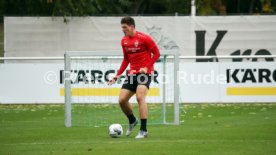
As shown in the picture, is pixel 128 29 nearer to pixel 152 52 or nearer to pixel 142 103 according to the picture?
pixel 152 52

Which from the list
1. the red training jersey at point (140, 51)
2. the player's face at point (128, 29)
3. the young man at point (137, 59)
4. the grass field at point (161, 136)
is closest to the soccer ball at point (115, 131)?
the grass field at point (161, 136)

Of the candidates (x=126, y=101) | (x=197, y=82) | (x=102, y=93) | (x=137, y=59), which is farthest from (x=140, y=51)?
(x=197, y=82)

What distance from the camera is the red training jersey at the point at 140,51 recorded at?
544 inches

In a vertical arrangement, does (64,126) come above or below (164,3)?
below

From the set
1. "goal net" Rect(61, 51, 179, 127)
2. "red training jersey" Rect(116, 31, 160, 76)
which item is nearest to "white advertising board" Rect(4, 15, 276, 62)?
"goal net" Rect(61, 51, 179, 127)

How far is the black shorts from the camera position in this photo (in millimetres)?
13750

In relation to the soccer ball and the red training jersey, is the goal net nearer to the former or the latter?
the red training jersey

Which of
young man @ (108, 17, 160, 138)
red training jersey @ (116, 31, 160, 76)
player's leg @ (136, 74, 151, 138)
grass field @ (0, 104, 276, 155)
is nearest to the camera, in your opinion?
grass field @ (0, 104, 276, 155)

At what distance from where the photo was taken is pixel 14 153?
11469mm

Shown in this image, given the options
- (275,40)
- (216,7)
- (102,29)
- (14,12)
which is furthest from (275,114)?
(14,12)

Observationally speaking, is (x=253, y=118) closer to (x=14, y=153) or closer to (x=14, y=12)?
(x=14, y=153)

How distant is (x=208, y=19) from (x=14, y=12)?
9585mm

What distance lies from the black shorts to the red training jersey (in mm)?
94

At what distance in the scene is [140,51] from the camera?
13867 mm
